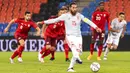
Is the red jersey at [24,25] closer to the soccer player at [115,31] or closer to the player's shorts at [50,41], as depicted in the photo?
the player's shorts at [50,41]

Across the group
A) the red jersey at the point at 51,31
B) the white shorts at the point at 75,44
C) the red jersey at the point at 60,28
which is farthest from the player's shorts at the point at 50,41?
the white shorts at the point at 75,44

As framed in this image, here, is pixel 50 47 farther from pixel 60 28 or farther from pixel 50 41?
pixel 60 28

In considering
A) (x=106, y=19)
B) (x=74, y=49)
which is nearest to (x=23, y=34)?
(x=106, y=19)

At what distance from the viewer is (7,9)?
31.5 m

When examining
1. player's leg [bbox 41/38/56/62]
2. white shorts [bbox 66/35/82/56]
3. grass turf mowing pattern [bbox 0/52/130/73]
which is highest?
white shorts [bbox 66/35/82/56]

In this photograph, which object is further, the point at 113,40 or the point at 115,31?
the point at 113,40

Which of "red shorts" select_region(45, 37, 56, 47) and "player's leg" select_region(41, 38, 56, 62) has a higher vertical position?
"red shorts" select_region(45, 37, 56, 47)

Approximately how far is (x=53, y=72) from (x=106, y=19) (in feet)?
23.9

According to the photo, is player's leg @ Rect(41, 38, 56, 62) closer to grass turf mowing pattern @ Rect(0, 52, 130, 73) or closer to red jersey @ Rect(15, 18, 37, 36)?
grass turf mowing pattern @ Rect(0, 52, 130, 73)

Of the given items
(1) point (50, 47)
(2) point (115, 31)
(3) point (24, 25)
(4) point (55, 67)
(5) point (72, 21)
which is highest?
(5) point (72, 21)

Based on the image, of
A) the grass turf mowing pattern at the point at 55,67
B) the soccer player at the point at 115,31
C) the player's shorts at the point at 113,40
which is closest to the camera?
the grass turf mowing pattern at the point at 55,67

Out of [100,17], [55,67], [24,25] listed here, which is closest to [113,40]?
[100,17]

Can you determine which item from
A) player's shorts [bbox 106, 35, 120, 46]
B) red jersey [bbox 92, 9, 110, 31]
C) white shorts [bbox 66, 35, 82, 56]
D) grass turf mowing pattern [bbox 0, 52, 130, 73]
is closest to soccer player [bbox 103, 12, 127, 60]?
player's shorts [bbox 106, 35, 120, 46]

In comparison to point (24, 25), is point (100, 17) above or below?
above
